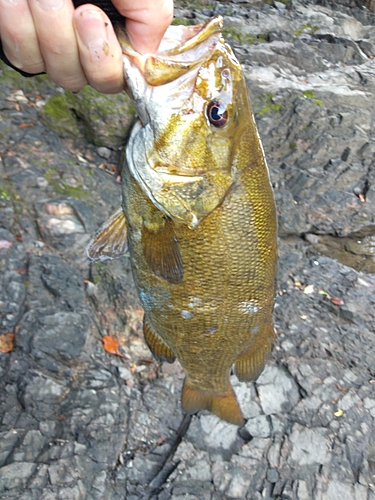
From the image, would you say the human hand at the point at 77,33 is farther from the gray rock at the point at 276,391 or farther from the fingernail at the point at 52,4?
the gray rock at the point at 276,391

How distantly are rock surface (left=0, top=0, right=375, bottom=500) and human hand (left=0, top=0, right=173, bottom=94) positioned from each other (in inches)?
86.1

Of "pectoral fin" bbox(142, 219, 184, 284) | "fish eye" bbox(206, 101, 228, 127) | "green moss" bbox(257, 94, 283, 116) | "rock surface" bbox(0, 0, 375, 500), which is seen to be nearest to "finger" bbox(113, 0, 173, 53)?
"fish eye" bbox(206, 101, 228, 127)

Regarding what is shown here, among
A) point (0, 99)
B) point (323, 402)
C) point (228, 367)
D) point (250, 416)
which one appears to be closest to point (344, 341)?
point (323, 402)

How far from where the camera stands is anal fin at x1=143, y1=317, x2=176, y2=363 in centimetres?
227

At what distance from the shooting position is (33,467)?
8.96ft

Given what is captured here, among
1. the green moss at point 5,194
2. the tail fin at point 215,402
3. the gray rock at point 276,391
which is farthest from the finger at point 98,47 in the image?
the green moss at point 5,194

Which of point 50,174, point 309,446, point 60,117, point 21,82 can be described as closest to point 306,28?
point 60,117

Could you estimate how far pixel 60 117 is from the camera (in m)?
4.92

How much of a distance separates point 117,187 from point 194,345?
2788 mm

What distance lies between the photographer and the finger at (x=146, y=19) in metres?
1.38

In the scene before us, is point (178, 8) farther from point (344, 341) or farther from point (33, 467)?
point (33, 467)

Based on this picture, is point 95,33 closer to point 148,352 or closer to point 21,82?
point 148,352

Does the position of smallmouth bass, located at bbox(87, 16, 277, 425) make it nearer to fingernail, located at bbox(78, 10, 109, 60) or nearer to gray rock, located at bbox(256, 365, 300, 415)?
fingernail, located at bbox(78, 10, 109, 60)

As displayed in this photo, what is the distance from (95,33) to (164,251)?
78 centimetres
